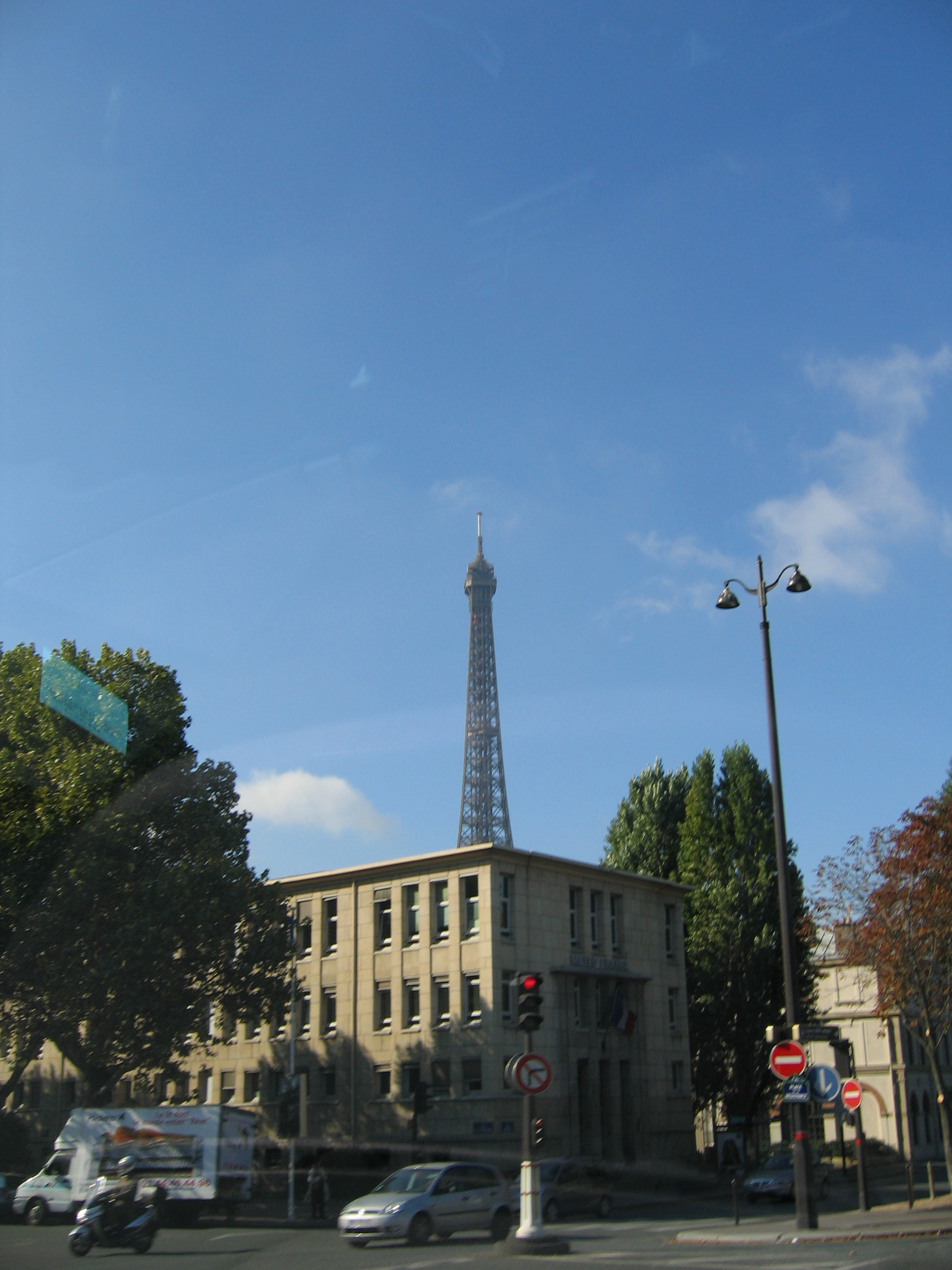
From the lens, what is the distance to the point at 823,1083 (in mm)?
20984

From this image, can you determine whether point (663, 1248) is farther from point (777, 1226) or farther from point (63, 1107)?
point (63, 1107)

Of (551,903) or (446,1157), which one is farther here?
(551,903)

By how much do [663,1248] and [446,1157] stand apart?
20395 mm

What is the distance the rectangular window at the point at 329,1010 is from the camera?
4656 centimetres

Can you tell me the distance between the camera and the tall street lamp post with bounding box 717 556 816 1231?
2108 cm

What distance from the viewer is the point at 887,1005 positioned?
1390 inches

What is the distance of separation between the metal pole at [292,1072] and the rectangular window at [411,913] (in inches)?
166

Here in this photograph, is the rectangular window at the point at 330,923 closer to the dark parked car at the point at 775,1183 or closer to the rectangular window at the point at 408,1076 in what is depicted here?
the rectangular window at the point at 408,1076

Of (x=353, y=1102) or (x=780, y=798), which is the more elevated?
(x=780, y=798)

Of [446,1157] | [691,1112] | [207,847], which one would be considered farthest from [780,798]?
[691,1112]

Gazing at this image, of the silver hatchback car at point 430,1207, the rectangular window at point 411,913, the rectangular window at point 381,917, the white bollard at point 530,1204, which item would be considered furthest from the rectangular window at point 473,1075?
the white bollard at point 530,1204

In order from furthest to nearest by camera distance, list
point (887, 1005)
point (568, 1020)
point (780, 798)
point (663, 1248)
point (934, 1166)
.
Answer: point (934, 1166) → point (568, 1020) → point (887, 1005) → point (780, 798) → point (663, 1248)

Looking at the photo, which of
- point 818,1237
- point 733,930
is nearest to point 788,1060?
point 818,1237

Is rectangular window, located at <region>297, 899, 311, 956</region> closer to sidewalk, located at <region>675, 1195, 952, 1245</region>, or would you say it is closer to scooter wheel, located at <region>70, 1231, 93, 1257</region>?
sidewalk, located at <region>675, 1195, 952, 1245</region>
